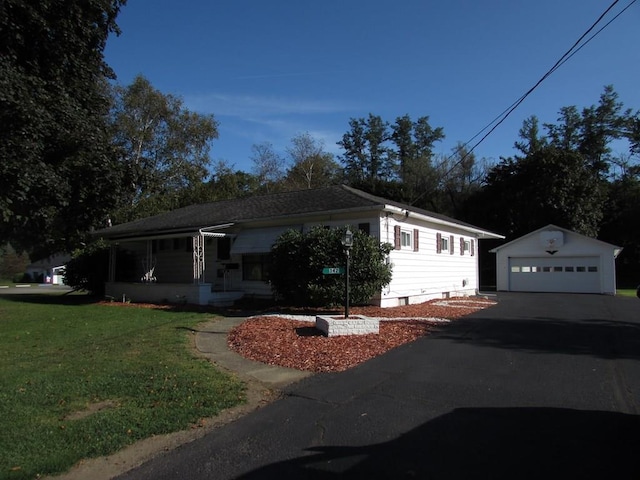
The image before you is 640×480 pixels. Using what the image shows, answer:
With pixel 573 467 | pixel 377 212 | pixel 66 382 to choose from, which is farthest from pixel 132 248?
pixel 573 467

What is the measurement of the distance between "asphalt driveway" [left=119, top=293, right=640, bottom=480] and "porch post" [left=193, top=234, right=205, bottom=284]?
11733 millimetres

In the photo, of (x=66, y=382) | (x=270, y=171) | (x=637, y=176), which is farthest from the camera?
(x=270, y=171)

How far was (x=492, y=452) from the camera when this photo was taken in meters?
4.14

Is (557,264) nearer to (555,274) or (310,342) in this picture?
(555,274)

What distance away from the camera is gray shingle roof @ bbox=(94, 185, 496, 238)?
16812 millimetres

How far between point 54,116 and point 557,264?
83.9 feet

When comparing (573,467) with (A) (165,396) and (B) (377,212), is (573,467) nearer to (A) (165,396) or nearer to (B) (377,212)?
(A) (165,396)

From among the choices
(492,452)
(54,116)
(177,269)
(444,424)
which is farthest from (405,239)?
(492,452)

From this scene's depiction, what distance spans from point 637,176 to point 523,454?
49034mm

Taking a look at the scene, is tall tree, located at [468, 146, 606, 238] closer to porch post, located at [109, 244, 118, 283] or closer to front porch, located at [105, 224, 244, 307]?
front porch, located at [105, 224, 244, 307]

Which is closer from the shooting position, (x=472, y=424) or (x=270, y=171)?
(x=472, y=424)

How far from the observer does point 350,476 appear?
147 inches

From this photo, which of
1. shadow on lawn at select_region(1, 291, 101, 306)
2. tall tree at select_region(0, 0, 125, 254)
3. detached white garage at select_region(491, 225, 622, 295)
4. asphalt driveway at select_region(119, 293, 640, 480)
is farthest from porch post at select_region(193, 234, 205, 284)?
detached white garage at select_region(491, 225, 622, 295)

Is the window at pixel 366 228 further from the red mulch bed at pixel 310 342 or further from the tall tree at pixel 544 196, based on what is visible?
the tall tree at pixel 544 196
